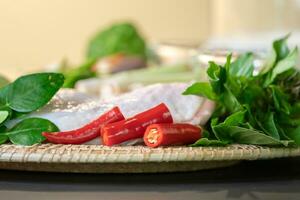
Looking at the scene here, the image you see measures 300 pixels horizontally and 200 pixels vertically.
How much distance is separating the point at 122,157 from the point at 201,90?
0.18 metres

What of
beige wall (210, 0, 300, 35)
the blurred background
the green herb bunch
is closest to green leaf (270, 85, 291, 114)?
the green herb bunch

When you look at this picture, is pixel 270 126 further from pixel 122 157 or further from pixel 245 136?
pixel 122 157

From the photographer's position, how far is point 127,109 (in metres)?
Answer: 0.81

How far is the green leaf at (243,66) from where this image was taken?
2.89 feet

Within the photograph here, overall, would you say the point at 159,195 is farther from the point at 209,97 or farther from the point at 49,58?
the point at 49,58

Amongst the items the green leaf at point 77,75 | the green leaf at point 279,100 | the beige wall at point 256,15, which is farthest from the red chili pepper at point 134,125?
the beige wall at point 256,15

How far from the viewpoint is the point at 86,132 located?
76 centimetres

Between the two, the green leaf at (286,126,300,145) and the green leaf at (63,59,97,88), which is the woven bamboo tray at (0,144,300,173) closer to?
the green leaf at (286,126,300,145)

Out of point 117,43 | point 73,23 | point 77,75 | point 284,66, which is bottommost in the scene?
point 73,23

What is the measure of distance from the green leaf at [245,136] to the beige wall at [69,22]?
2.44 metres

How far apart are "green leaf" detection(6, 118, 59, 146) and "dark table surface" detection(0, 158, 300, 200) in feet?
0.15

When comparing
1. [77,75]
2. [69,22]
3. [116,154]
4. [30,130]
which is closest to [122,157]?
[116,154]

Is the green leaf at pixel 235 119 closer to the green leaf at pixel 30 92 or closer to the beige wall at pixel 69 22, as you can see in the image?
the green leaf at pixel 30 92

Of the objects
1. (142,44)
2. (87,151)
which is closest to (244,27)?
(142,44)
